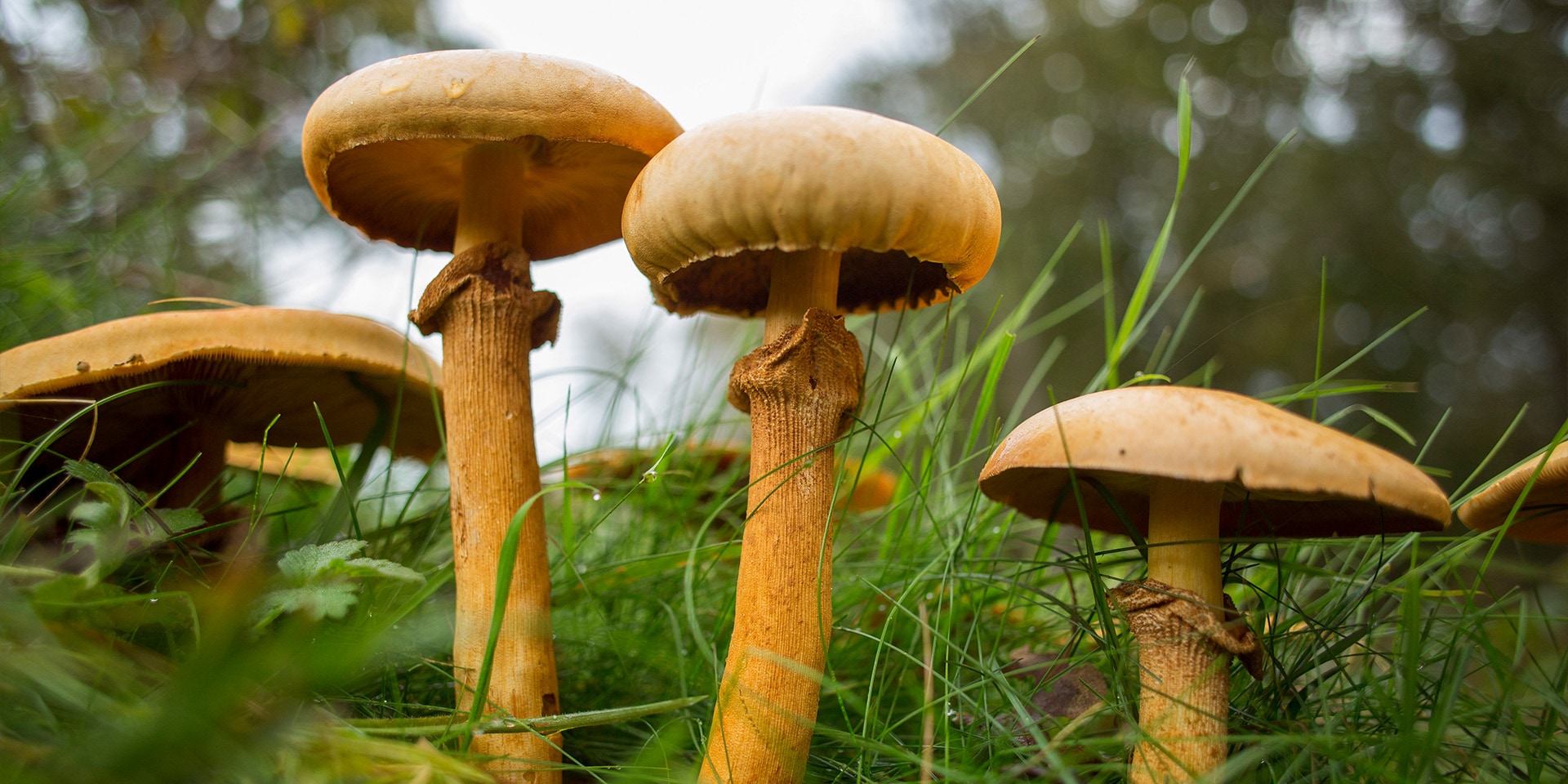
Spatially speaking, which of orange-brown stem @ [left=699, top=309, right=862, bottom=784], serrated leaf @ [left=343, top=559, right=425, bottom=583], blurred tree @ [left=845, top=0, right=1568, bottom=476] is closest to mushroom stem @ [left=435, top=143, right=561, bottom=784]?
A: serrated leaf @ [left=343, top=559, right=425, bottom=583]

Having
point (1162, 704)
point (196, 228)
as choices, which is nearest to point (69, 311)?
point (196, 228)

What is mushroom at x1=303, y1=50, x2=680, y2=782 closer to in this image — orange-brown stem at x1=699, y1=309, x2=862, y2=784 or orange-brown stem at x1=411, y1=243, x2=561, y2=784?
orange-brown stem at x1=411, y1=243, x2=561, y2=784

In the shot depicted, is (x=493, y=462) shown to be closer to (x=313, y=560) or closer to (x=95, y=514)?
(x=313, y=560)

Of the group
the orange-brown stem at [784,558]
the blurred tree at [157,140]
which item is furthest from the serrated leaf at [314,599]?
the blurred tree at [157,140]

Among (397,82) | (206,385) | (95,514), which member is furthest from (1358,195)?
(95,514)

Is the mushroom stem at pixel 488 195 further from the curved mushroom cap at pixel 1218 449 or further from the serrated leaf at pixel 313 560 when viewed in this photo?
the curved mushroom cap at pixel 1218 449

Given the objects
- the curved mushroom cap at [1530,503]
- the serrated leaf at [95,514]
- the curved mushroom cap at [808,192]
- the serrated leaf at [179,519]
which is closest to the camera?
the serrated leaf at [95,514]

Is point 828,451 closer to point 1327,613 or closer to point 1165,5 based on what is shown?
point 1327,613
